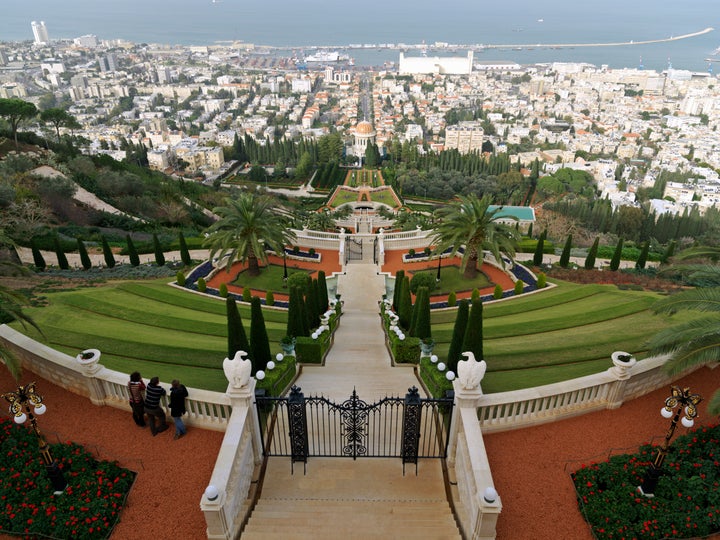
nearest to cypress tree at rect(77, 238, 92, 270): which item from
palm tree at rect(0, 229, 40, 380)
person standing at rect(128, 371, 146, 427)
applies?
palm tree at rect(0, 229, 40, 380)

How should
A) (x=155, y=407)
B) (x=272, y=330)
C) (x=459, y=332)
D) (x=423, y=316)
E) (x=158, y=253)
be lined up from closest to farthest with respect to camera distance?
(x=155, y=407) < (x=459, y=332) < (x=423, y=316) < (x=272, y=330) < (x=158, y=253)

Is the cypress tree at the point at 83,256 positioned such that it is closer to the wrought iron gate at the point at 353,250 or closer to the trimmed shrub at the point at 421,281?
the wrought iron gate at the point at 353,250

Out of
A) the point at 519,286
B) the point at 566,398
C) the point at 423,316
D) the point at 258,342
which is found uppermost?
the point at 258,342

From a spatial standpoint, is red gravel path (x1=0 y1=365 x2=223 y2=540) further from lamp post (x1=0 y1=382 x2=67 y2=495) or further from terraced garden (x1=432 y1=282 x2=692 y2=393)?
terraced garden (x1=432 y1=282 x2=692 y2=393)

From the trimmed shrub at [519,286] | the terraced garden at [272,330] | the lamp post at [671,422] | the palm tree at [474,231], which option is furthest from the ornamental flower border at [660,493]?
the palm tree at [474,231]

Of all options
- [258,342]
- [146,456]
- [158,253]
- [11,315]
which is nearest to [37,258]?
[158,253]

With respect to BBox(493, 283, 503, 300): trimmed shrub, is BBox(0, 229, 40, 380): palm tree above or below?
above

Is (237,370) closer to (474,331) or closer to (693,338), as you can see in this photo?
(474,331)
